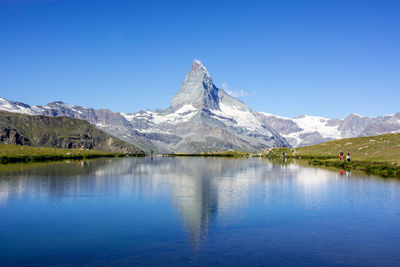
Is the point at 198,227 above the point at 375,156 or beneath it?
beneath

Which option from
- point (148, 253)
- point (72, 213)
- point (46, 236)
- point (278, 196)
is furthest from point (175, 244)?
point (278, 196)

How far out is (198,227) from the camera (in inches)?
1679

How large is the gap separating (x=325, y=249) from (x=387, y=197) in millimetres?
34847

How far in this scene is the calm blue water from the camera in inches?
1278

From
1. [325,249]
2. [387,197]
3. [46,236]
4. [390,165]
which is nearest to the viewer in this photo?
[325,249]

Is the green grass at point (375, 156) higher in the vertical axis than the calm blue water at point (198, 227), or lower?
higher

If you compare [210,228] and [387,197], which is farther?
[387,197]

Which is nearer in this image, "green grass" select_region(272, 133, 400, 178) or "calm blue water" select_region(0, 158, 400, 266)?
"calm blue water" select_region(0, 158, 400, 266)

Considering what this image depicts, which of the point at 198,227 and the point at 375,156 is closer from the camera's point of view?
the point at 198,227

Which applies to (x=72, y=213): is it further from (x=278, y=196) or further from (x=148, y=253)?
(x=278, y=196)

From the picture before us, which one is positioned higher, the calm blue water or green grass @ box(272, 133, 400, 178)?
green grass @ box(272, 133, 400, 178)

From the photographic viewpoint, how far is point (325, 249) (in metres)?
35.2

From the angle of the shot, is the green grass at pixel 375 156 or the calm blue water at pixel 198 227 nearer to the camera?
the calm blue water at pixel 198 227

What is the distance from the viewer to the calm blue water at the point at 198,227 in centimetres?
3247
